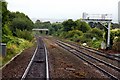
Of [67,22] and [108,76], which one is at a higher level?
[67,22]

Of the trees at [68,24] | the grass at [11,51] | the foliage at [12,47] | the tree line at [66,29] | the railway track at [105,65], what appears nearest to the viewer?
the railway track at [105,65]

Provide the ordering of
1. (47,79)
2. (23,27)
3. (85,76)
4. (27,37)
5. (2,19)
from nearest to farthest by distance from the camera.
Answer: (47,79)
(85,76)
(2,19)
(27,37)
(23,27)

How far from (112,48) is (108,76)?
2149 cm

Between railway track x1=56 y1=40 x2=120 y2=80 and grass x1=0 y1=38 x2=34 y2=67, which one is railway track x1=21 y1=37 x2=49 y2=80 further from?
railway track x1=56 y1=40 x2=120 y2=80

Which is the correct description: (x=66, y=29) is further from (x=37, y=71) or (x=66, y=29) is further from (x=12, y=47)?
(x=37, y=71)

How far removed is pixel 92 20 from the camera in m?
42.6

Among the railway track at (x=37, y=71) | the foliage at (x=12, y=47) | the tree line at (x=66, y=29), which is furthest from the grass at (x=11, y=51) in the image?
the railway track at (x=37, y=71)

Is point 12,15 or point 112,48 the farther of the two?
point 12,15

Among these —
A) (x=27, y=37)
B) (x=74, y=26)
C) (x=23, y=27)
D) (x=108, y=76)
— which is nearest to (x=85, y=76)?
(x=108, y=76)

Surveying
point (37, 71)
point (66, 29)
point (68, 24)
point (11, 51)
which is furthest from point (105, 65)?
point (66, 29)

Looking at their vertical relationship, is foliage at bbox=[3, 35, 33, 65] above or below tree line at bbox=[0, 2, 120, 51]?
A: below

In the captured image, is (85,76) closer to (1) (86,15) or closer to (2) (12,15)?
(1) (86,15)

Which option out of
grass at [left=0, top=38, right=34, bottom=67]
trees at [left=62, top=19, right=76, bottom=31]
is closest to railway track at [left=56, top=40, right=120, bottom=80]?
grass at [left=0, top=38, right=34, bottom=67]

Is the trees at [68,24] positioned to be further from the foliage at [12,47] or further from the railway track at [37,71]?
the railway track at [37,71]
